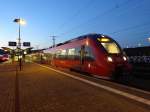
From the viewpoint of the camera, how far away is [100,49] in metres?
16.8

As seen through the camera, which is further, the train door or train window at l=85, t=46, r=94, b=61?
the train door

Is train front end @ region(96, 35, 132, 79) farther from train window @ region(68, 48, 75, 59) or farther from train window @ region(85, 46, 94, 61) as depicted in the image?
train window @ region(68, 48, 75, 59)

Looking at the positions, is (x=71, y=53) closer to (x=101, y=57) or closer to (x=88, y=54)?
(x=88, y=54)

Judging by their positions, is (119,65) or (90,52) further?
(90,52)

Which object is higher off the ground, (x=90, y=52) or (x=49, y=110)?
(x=90, y=52)

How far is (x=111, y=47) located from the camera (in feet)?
58.4

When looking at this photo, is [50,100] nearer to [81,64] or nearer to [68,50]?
[81,64]

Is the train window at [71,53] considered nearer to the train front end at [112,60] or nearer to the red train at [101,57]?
the red train at [101,57]

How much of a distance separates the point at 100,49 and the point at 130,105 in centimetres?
961

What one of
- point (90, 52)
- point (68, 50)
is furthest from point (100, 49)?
point (68, 50)

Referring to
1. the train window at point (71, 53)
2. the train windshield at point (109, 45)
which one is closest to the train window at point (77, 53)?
the train window at point (71, 53)

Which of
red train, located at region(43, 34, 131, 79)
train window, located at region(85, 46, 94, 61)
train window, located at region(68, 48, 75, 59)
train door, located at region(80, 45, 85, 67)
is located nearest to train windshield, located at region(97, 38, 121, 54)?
red train, located at region(43, 34, 131, 79)

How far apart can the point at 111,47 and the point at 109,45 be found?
0.63 feet

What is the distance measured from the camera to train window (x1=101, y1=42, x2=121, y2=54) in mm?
17317
